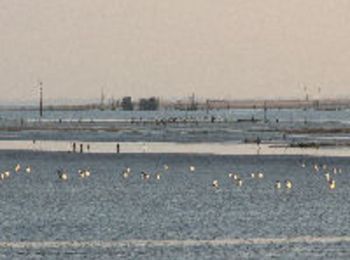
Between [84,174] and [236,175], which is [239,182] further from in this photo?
→ [84,174]

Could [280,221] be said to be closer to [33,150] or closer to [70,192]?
[70,192]

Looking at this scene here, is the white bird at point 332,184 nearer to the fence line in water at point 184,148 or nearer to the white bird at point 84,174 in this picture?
the white bird at point 84,174

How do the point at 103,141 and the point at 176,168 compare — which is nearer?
the point at 176,168

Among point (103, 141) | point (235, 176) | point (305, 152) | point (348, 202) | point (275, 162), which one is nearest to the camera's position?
point (348, 202)

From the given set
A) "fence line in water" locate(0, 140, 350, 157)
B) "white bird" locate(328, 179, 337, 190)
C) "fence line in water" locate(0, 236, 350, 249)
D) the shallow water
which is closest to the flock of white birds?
"white bird" locate(328, 179, 337, 190)

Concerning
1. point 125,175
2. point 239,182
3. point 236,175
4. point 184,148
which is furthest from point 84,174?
point 184,148

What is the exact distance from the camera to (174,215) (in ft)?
143

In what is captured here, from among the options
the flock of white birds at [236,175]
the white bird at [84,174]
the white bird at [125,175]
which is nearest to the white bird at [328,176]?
the flock of white birds at [236,175]

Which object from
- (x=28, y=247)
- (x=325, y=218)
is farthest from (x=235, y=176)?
(x=28, y=247)

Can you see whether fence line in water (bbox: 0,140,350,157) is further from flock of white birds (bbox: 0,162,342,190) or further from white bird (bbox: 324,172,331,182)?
white bird (bbox: 324,172,331,182)

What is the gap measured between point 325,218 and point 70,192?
16.5 m

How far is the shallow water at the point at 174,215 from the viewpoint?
34.2 metres

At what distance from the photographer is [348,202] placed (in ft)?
162

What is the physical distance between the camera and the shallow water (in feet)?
112
